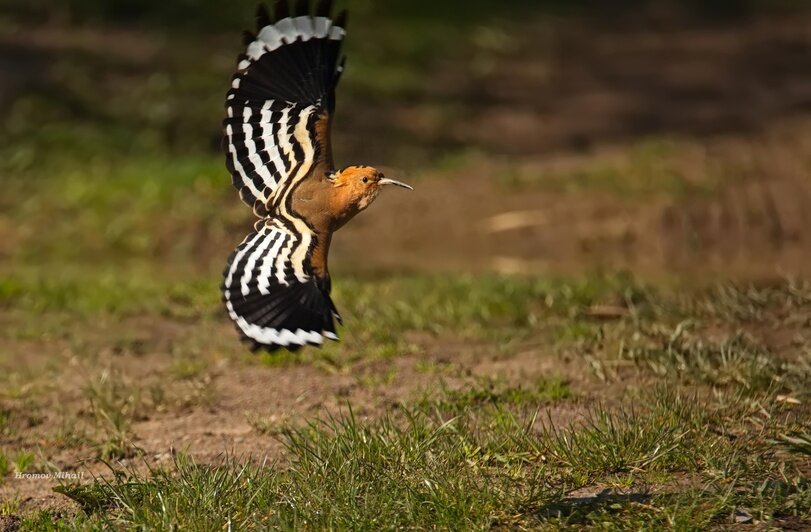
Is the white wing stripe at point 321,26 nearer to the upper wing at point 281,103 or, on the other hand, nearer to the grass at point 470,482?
the upper wing at point 281,103

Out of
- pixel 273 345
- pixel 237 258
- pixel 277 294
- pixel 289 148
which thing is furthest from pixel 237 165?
pixel 273 345

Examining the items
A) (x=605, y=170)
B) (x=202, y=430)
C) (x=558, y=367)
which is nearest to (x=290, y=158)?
(x=202, y=430)

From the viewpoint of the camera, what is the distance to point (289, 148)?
5777 millimetres

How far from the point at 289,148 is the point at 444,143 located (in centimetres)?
766

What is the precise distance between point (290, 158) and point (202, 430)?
51.8 inches

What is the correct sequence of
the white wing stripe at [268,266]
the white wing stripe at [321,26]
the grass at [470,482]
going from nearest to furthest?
the grass at [470,482]
the white wing stripe at [268,266]
the white wing stripe at [321,26]

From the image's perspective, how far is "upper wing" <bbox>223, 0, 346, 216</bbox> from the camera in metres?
5.65

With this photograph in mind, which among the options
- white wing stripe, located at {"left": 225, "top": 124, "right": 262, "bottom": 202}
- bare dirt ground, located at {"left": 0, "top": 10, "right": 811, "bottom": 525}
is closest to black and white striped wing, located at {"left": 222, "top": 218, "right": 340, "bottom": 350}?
white wing stripe, located at {"left": 225, "top": 124, "right": 262, "bottom": 202}

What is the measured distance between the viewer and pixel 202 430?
20.2 ft

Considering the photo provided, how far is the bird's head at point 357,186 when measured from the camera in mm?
5625

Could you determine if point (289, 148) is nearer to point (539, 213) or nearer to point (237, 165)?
point (237, 165)

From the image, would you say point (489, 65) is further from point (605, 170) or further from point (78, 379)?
point (78, 379)

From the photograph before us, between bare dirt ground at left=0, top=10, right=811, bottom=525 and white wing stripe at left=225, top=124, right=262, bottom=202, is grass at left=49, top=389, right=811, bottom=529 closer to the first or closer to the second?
bare dirt ground at left=0, top=10, right=811, bottom=525

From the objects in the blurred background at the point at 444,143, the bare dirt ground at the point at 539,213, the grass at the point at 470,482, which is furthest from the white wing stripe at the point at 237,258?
the blurred background at the point at 444,143
